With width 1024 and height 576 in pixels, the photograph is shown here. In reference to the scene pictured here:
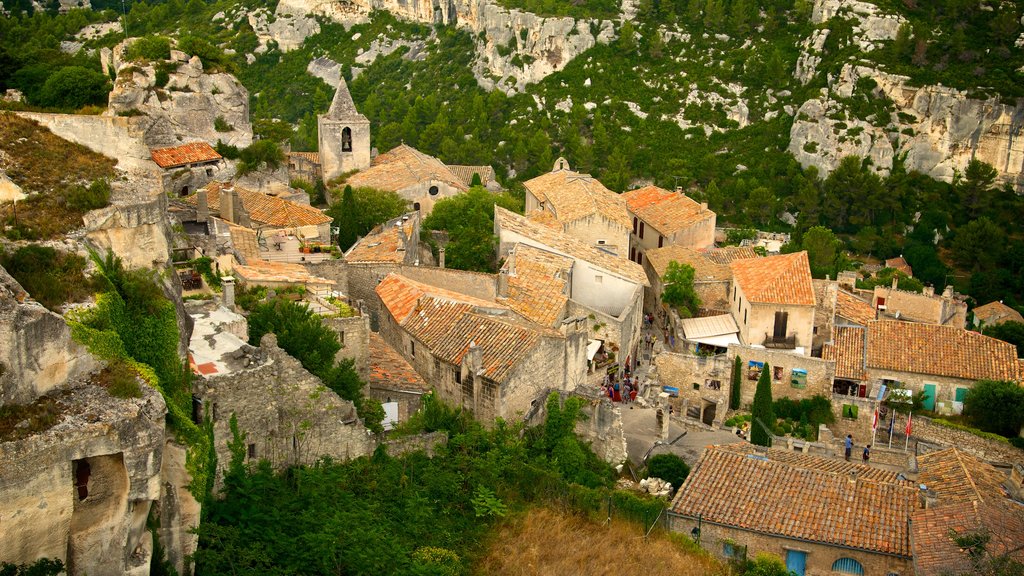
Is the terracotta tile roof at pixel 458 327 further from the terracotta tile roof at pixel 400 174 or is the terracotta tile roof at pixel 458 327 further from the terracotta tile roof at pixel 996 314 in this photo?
the terracotta tile roof at pixel 996 314

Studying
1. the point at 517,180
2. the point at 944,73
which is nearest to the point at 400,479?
the point at 517,180

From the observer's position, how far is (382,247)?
41.9 metres

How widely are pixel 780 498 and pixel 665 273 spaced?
23.9 metres

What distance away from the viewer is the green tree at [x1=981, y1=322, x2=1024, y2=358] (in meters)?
53.2

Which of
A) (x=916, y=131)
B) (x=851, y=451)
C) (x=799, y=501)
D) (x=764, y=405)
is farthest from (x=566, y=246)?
(x=916, y=131)

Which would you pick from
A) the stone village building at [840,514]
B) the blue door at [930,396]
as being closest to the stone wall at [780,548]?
the stone village building at [840,514]

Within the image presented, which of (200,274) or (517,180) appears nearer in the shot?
(200,274)

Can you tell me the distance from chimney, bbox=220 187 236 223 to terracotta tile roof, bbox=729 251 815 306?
22103mm

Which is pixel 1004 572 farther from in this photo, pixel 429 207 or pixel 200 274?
pixel 429 207

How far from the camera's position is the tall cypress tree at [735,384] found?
42.5 m

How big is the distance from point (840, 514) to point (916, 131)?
66735mm

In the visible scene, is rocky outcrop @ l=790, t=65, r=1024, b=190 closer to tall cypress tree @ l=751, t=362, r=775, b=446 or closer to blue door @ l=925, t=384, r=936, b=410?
blue door @ l=925, t=384, r=936, b=410

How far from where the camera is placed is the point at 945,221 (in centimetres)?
7844

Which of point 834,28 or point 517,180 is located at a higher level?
point 834,28
